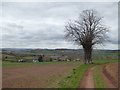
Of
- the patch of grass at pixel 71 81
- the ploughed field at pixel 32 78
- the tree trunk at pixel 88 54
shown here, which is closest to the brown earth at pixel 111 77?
the patch of grass at pixel 71 81

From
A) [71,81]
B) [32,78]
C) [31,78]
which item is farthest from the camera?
[32,78]

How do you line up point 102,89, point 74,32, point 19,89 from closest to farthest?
point 102,89
point 19,89
point 74,32

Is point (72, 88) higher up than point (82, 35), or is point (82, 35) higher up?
point (82, 35)

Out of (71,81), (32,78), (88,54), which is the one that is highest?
(88,54)

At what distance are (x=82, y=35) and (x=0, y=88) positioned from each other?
50.0 metres

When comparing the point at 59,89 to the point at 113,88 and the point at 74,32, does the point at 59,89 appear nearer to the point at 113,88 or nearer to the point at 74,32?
the point at 113,88

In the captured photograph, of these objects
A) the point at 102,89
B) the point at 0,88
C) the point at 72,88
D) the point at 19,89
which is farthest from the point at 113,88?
the point at 0,88

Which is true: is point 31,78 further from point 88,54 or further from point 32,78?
point 88,54

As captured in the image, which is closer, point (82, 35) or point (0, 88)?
point (0, 88)

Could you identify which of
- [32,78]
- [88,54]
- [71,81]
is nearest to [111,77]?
[71,81]

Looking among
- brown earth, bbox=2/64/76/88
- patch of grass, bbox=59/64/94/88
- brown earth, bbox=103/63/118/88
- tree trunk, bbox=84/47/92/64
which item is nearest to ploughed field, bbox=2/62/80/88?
brown earth, bbox=2/64/76/88

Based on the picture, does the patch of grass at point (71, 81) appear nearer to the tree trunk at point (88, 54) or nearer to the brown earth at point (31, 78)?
the brown earth at point (31, 78)

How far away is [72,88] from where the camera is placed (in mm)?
21453

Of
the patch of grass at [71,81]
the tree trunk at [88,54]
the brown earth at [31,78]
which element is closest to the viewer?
the patch of grass at [71,81]
